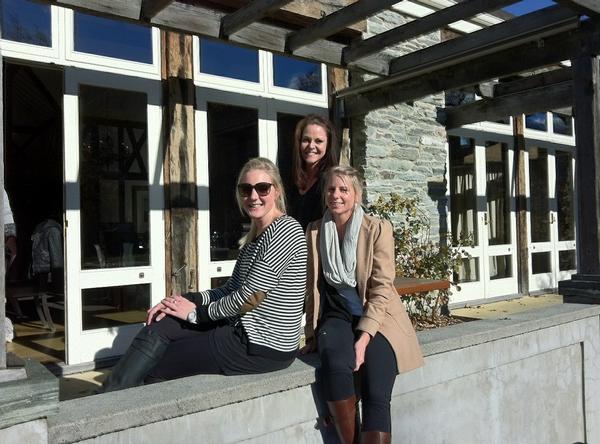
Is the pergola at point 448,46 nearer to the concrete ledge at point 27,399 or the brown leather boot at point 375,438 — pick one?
the brown leather boot at point 375,438

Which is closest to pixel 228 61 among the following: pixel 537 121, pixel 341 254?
pixel 341 254

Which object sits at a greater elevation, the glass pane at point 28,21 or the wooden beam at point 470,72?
the glass pane at point 28,21

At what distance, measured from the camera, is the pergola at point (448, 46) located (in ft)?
13.2

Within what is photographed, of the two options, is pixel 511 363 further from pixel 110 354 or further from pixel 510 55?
pixel 110 354

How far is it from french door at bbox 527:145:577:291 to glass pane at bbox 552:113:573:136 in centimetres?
30

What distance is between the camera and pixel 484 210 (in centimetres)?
872

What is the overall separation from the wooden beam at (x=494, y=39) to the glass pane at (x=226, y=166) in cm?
164

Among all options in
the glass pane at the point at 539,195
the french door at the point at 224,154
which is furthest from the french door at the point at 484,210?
the french door at the point at 224,154

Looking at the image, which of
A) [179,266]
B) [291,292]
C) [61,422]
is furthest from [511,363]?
[179,266]

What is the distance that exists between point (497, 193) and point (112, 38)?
6.32 meters

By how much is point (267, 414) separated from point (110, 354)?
3.02 m

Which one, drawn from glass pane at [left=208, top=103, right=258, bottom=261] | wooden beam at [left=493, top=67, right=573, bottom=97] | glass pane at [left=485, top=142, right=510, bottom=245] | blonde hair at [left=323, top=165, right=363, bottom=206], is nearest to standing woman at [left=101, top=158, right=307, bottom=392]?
blonde hair at [left=323, top=165, right=363, bottom=206]

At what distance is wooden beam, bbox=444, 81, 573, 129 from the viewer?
6.18 metres

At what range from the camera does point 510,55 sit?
486 cm
